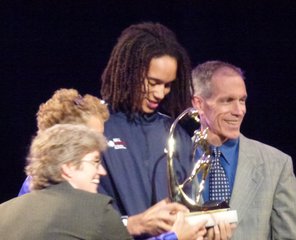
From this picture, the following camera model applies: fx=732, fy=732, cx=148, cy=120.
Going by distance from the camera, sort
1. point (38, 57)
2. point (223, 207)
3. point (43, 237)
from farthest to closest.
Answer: point (38, 57) < point (223, 207) < point (43, 237)

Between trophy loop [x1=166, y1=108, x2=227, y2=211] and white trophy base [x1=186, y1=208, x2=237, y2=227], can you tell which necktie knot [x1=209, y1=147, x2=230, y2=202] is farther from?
white trophy base [x1=186, y1=208, x2=237, y2=227]

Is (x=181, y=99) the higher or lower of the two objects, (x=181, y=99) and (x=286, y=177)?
the higher

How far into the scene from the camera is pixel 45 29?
361 cm

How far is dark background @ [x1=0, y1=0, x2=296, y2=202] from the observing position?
3.59m

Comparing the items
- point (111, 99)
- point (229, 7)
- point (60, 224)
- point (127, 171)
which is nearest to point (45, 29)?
point (229, 7)

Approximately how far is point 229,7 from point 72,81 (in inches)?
35.5

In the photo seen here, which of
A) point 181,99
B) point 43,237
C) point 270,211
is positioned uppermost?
point 181,99

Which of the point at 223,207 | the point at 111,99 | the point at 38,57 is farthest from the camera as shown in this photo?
the point at 38,57

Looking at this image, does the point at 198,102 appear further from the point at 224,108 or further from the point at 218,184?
the point at 218,184

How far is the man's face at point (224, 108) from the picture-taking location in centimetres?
278

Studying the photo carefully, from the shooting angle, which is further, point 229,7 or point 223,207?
point 229,7

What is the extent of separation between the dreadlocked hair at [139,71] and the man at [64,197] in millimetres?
409

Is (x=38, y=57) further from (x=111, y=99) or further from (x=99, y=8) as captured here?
(x=111, y=99)

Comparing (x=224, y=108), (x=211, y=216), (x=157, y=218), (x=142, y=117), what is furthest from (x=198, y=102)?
(x=157, y=218)
